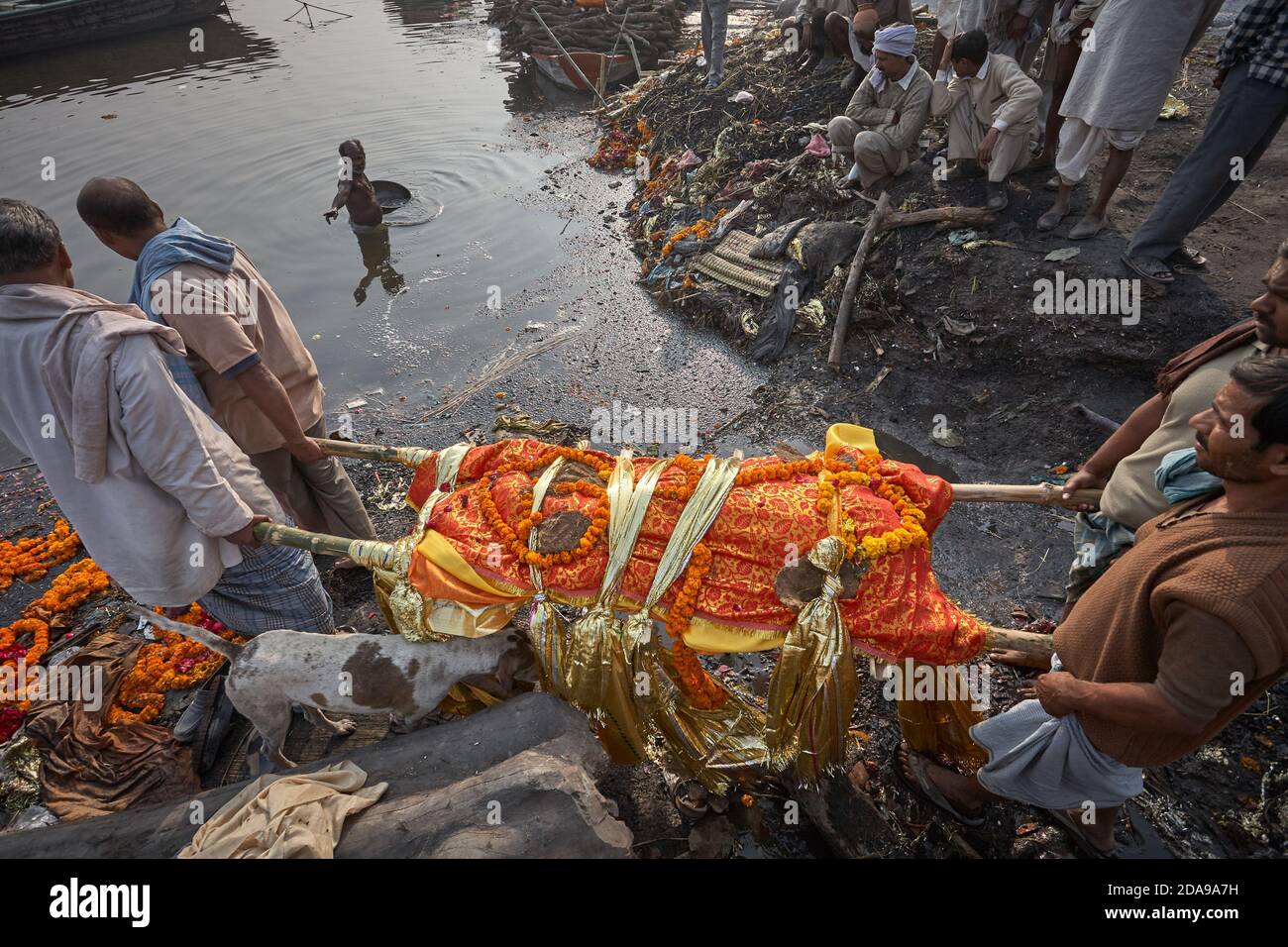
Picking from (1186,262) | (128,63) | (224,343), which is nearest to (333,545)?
(224,343)

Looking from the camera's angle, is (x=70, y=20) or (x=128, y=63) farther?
(x=128, y=63)

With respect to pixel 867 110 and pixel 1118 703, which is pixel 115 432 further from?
pixel 867 110

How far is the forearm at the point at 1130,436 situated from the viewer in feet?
9.73

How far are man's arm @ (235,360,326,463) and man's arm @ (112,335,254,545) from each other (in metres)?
0.51

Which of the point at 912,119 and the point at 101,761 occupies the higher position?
the point at 912,119

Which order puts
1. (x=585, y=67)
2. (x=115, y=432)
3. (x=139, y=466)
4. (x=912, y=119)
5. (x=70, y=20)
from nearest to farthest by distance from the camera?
(x=115, y=432) < (x=139, y=466) < (x=912, y=119) < (x=585, y=67) < (x=70, y=20)

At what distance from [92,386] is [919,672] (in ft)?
11.7

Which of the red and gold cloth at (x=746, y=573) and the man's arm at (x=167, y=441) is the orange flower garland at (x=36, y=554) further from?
the red and gold cloth at (x=746, y=573)

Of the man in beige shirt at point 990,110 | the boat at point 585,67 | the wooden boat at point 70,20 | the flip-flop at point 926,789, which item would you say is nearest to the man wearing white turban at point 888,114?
the man in beige shirt at point 990,110

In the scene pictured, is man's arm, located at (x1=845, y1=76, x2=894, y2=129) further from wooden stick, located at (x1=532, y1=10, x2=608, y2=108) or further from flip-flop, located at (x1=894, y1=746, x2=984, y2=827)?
wooden stick, located at (x1=532, y1=10, x2=608, y2=108)

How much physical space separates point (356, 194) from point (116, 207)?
6.90 meters

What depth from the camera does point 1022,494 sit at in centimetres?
310
